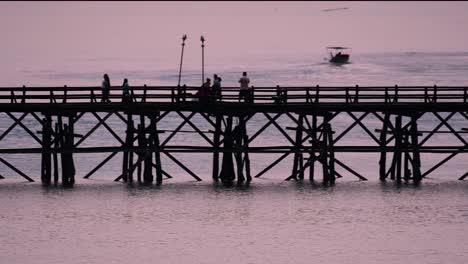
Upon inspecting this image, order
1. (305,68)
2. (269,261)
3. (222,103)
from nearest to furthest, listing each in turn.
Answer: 1. (269,261)
2. (222,103)
3. (305,68)

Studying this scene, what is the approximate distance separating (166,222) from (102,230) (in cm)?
229

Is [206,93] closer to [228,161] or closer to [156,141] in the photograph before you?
[156,141]

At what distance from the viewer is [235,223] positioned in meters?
39.6

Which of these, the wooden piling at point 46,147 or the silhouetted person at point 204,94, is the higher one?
the silhouetted person at point 204,94

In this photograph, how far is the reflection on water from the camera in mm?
35125

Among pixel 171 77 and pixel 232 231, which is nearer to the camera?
pixel 232 231

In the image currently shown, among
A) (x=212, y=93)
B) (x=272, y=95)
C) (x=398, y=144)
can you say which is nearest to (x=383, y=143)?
(x=398, y=144)

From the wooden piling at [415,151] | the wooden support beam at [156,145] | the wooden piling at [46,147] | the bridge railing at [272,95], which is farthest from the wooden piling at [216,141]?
the wooden piling at [415,151]

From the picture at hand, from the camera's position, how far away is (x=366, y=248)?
119 feet

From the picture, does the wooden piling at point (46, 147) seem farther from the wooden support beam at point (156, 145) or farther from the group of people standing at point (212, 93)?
the group of people standing at point (212, 93)

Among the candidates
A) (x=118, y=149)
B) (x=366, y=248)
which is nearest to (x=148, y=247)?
(x=366, y=248)

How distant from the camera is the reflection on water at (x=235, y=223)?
115 feet

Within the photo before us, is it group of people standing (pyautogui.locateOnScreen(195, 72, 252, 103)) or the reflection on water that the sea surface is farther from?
group of people standing (pyautogui.locateOnScreen(195, 72, 252, 103))

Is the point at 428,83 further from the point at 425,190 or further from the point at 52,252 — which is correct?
the point at 52,252
